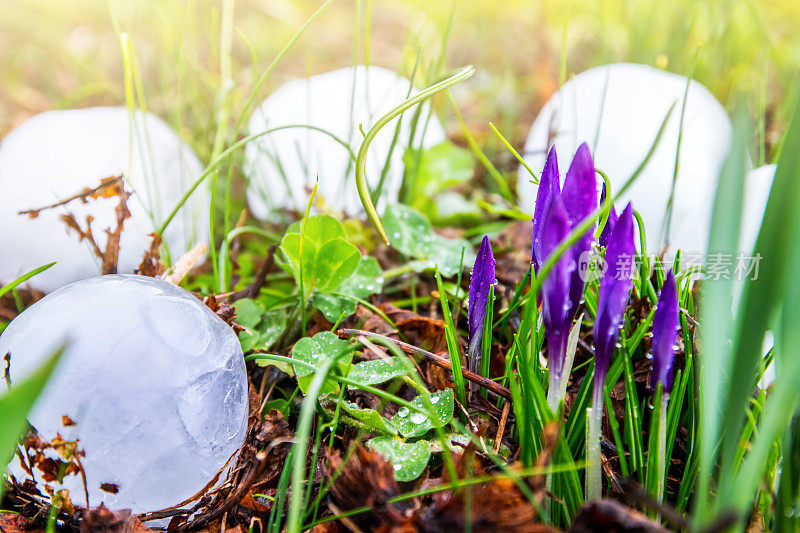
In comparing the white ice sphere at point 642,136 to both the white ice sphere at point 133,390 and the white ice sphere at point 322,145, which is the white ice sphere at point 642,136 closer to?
the white ice sphere at point 322,145

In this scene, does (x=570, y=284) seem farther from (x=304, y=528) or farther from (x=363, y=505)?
(x=304, y=528)

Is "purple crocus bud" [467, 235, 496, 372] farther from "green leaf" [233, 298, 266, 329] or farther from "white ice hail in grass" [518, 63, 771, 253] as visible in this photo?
"white ice hail in grass" [518, 63, 771, 253]

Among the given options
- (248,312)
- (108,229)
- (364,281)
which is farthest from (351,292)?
(108,229)

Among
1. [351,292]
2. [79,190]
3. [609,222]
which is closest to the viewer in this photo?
[609,222]

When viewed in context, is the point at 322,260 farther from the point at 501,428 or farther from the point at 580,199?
the point at 580,199

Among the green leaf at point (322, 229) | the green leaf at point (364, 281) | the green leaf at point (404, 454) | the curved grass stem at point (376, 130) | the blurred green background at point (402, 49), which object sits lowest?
the green leaf at point (404, 454)

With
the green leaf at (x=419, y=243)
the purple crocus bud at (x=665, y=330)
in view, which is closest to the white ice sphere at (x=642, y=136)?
the green leaf at (x=419, y=243)
